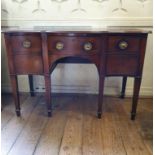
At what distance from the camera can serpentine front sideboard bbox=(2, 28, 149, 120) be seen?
1.37m

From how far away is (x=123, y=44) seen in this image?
4.52ft

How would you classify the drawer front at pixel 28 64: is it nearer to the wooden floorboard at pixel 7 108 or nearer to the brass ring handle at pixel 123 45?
the wooden floorboard at pixel 7 108

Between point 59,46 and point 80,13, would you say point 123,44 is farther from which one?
point 80,13

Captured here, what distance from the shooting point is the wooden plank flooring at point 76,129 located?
4.07 feet

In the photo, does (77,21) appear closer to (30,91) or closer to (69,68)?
(69,68)

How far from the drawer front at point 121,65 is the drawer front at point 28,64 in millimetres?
A: 508

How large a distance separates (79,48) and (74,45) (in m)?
0.04

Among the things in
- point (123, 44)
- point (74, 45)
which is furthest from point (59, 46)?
point (123, 44)

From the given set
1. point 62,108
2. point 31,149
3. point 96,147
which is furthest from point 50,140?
point 62,108

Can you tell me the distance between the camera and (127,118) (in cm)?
162

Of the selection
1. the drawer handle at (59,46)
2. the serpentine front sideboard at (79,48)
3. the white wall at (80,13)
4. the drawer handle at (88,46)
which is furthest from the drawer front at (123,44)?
the white wall at (80,13)

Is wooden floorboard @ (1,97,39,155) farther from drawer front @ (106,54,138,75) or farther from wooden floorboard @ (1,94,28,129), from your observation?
drawer front @ (106,54,138,75)

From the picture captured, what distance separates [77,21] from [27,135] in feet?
3.57

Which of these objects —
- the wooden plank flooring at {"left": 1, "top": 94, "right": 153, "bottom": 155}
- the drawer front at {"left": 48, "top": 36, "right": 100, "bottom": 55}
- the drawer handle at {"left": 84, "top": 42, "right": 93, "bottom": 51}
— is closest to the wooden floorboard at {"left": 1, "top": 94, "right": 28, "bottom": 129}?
the wooden plank flooring at {"left": 1, "top": 94, "right": 153, "bottom": 155}
